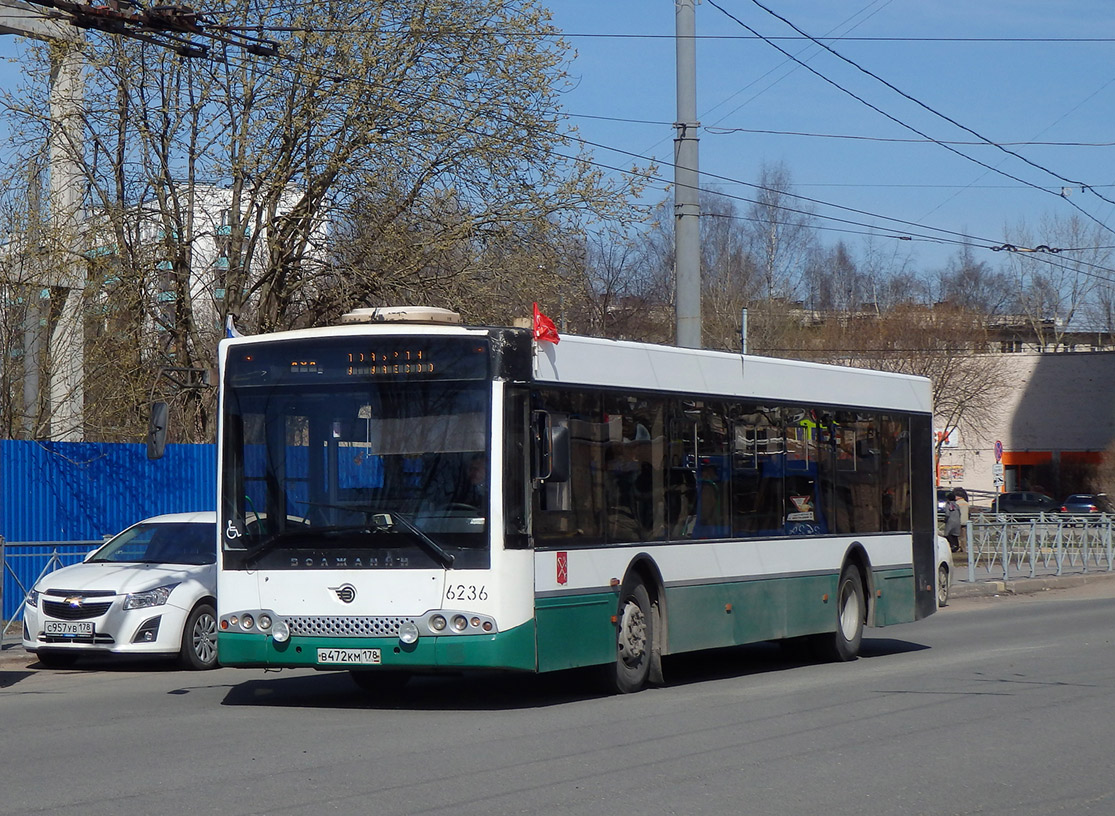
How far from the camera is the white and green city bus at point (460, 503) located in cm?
1041

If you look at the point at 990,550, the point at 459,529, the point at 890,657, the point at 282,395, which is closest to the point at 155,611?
the point at 282,395

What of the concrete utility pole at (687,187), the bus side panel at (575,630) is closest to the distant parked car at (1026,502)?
the concrete utility pole at (687,187)

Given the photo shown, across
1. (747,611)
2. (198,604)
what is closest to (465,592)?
(747,611)

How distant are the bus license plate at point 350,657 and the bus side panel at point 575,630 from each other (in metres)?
1.18

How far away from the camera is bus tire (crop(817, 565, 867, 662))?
1484 cm

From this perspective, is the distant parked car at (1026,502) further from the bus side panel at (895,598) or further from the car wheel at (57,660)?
the car wheel at (57,660)

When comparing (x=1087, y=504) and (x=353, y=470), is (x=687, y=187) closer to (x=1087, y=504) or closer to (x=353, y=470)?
(x=353, y=470)

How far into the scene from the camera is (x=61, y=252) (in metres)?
20.1

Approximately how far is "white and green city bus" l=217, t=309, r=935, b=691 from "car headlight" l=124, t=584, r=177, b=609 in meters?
3.18

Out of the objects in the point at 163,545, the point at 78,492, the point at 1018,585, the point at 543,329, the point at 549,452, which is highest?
the point at 543,329

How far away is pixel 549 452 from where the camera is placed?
35.1 feet

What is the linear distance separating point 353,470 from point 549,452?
142cm

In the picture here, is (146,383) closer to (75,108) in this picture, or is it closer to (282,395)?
(75,108)

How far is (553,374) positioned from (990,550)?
19.3 meters
